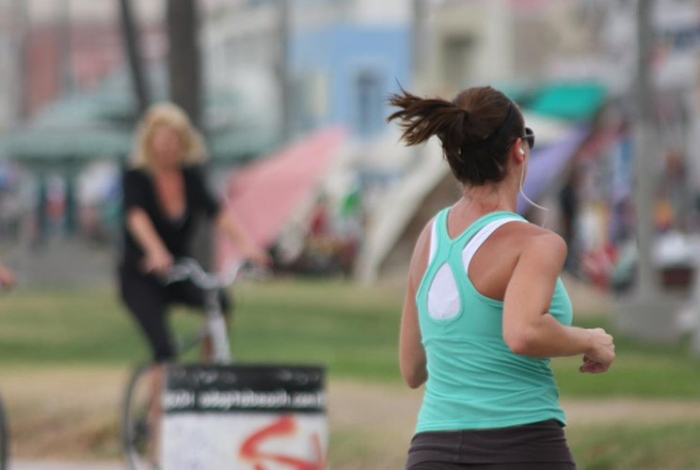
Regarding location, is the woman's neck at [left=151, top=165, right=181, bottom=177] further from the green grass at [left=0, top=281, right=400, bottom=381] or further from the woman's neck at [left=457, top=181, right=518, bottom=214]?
the woman's neck at [left=457, top=181, right=518, bottom=214]

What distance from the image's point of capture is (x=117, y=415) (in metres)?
12.4

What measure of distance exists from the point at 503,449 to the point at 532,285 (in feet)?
1.39

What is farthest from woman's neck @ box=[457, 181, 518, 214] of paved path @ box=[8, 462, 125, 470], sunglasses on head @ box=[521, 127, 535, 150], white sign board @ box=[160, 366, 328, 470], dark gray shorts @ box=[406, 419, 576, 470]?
paved path @ box=[8, 462, 125, 470]

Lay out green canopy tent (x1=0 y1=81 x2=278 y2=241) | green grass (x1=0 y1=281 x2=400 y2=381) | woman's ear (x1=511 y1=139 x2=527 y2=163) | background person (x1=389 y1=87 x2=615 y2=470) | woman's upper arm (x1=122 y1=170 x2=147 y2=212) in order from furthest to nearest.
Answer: green canopy tent (x1=0 y1=81 x2=278 y2=241), green grass (x1=0 y1=281 x2=400 y2=381), woman's upper arm (x1=122 y1=170 x2=147 y2=212), woman's ear (x1=511 y1=139 x2=527 y2=163), background person (x1=389 y1=87 x2=615 y2=470)

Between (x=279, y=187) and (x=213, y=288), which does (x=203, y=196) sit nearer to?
(x=213, y=288)

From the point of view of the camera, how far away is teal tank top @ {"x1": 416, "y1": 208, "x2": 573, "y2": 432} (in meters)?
4.95

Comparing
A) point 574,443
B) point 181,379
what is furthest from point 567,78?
point 181,379

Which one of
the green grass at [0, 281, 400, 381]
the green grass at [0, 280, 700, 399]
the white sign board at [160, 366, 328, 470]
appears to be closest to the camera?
the white sign board at [160, 366, 328, 470]

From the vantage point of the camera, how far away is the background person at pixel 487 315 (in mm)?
4895

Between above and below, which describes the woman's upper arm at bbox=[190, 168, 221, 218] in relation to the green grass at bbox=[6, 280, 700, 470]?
above

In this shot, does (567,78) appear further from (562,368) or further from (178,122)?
(178,122)

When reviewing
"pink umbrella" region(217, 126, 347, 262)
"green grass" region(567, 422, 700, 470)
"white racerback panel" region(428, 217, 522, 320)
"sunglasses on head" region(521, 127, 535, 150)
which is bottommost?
"pink umbrella" region(217, 126, 347, 262)

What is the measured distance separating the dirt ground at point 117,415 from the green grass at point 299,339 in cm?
102

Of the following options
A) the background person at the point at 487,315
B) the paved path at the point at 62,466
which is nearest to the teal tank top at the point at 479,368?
the background person at the point at 487,315
